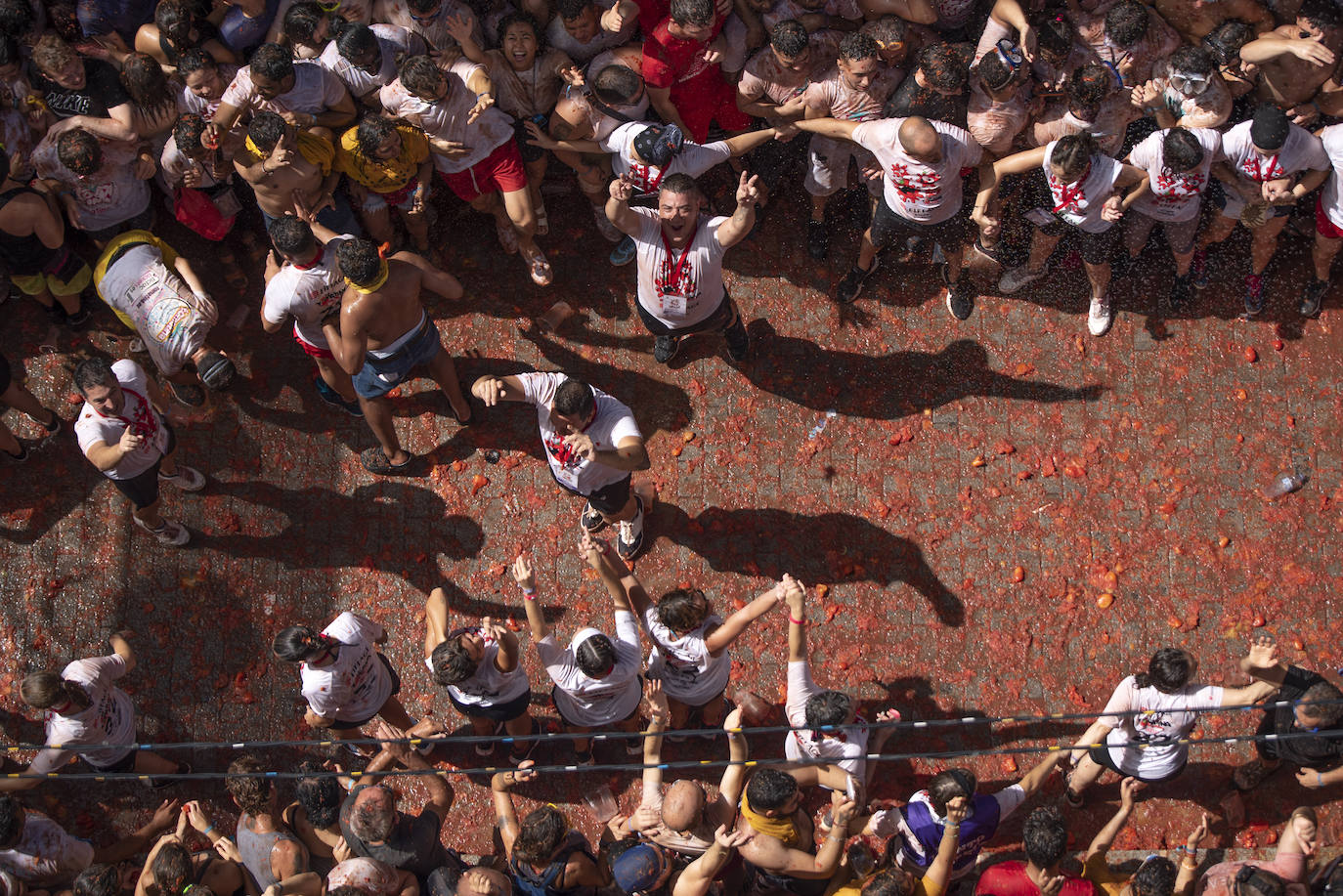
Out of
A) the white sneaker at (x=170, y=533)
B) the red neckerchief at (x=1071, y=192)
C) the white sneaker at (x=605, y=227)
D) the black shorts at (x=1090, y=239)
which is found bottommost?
the white sneaker at (x=170, y=533)

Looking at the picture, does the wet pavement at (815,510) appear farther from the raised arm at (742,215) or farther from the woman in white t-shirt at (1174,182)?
the raised arm at (742,215)

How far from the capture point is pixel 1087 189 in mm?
7832

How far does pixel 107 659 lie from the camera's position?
7.40m

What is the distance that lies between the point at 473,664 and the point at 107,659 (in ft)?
8.57

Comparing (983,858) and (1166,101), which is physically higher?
(1166,101)

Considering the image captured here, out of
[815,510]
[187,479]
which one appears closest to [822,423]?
[815,510]

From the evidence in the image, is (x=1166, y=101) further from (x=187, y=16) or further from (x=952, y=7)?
(x=187, y=16)

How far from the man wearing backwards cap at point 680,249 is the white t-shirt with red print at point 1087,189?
2.15m

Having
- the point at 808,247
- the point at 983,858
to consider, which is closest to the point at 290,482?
the point at 808,247

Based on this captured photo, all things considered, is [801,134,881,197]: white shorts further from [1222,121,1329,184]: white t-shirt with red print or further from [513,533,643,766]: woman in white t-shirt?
[513,533,643,766]: woman in white t-shirt

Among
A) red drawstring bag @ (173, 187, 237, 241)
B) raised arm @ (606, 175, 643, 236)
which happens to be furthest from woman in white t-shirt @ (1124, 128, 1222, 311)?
red drawstring bag @ (173, 187, 237, 241)

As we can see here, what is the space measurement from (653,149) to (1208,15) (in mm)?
3948

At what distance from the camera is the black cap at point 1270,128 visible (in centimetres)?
755

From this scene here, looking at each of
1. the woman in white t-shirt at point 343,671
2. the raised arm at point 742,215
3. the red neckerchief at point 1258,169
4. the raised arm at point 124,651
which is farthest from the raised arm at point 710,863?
the red neckerchief at point 1258,169
